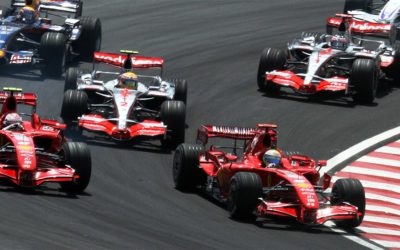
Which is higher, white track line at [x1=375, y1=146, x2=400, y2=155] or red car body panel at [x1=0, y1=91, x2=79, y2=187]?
red car body panel at [x1=0, y1=91, x2=79, y2=187]

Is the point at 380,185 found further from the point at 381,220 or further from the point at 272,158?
the point at 272,158

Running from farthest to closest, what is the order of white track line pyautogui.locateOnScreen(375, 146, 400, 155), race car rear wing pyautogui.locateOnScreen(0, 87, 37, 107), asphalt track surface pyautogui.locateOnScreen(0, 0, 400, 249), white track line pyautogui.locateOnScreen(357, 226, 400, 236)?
white track line pyautogui.locateOnScreen(375, 146, 400, 155) < race car rear wing pyautogui.locateOnScreen(0, 87, 37, 107) < white track line pyautogui.locateOnScreen(357, 226, 400, 236) < asphalt track surface pyautogui.locateOnScreen(0, 0, 400, 249)

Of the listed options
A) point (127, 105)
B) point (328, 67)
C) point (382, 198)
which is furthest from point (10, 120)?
point (328, 67)

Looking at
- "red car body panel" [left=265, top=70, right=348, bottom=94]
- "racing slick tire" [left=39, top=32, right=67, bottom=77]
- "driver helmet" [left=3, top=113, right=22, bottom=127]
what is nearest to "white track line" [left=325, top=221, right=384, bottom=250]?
"driver helmet" [left=3, top=113, right=22, bottom=127]

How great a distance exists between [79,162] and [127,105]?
620 centimetres

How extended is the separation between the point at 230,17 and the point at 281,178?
2160 centimetres

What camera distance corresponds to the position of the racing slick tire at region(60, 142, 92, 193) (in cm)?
2230

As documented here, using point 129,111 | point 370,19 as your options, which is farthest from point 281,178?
point 370,19

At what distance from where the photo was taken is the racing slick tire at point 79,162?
22297 mm

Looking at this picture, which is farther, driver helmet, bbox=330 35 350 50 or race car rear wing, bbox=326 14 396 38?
race car rear wing, bbox=326 14 396 38

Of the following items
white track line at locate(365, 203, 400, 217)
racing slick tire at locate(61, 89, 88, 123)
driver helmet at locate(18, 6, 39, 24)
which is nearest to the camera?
white track line at locate(365, 203, 400, 217)

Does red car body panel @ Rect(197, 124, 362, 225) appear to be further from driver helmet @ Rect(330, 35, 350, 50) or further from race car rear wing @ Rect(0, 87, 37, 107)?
driver helmet @ Rect(330, 35, 350, 50)

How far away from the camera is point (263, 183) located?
22.7 metres

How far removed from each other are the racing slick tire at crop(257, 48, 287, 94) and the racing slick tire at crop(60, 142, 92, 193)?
38.8ft
